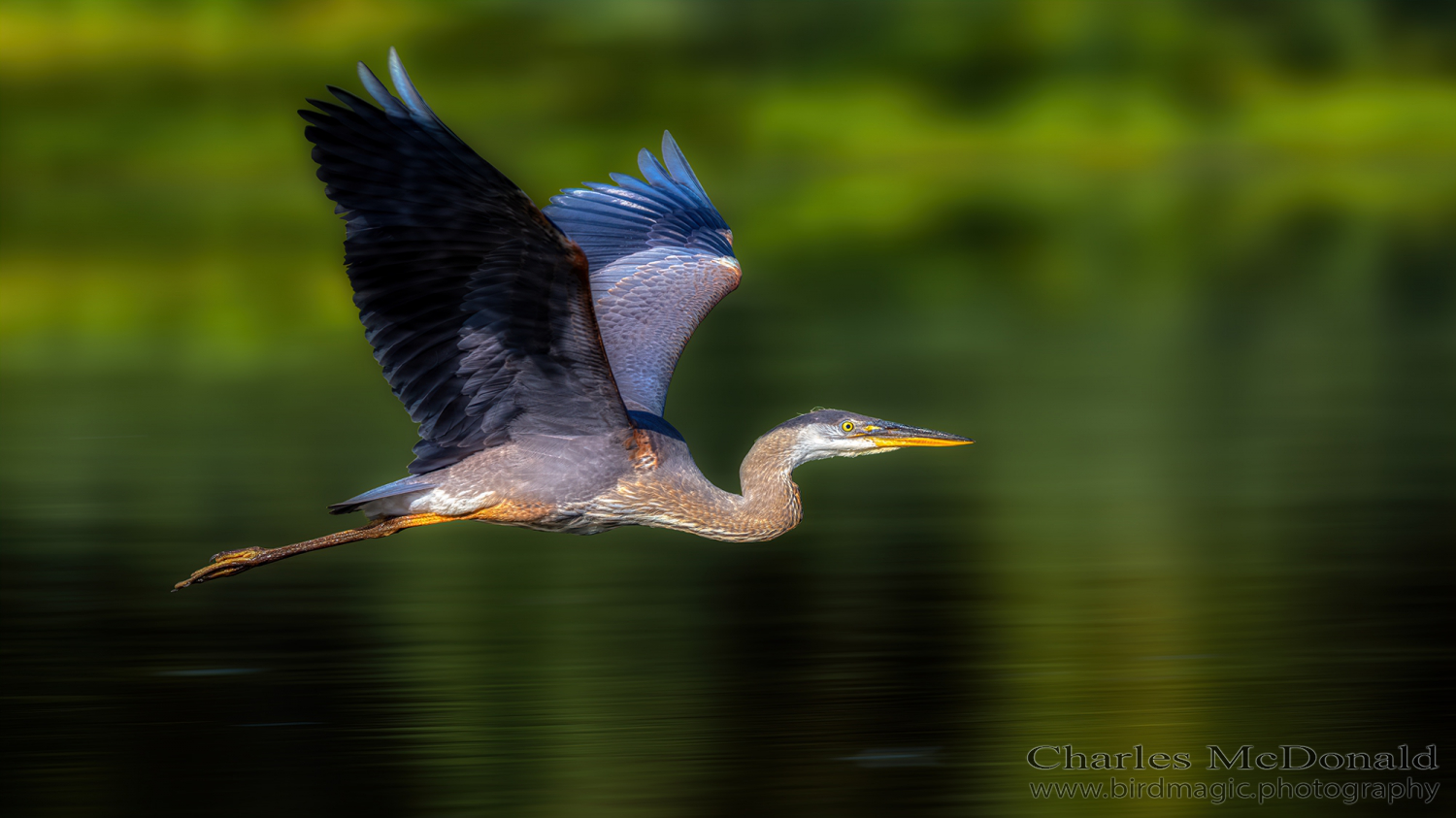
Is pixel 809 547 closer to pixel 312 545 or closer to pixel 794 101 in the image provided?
pixel 312 545

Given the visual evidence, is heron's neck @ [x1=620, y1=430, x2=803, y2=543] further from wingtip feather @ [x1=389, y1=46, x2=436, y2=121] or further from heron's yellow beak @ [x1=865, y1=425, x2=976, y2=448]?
wingtip feather @ [x1=389, y1=46, x2=436, y2=121]

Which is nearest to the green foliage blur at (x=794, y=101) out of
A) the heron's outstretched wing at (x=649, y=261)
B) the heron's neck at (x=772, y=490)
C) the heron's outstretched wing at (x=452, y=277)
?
the heron's outstretched wing at (x=649, y=261)

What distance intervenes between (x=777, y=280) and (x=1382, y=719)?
25.9 m

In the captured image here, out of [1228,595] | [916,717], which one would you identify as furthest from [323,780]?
[1228,595]

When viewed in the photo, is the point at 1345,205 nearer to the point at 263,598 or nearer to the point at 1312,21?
the point at 1312,21

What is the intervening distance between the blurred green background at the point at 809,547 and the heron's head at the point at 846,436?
1.24 m

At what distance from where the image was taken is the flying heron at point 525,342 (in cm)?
941

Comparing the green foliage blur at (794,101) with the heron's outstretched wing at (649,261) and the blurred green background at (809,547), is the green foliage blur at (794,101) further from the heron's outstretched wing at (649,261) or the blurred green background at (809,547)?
the heron's outstretched wing at (649,261)

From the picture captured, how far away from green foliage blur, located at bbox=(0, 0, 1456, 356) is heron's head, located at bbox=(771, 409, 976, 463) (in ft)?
130

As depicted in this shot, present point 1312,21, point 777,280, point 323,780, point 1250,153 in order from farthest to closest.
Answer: point 1312,21, point 1250,153, point 777,280, point 323,780

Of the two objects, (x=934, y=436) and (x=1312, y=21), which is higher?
(x=1312, y=21)

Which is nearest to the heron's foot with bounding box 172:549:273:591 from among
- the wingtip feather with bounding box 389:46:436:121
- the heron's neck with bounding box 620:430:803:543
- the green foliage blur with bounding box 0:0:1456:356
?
the heron's neck with bounding box 620:430:803:543

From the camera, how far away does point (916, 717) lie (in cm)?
1066

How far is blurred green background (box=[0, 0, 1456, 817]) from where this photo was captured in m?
10.2
